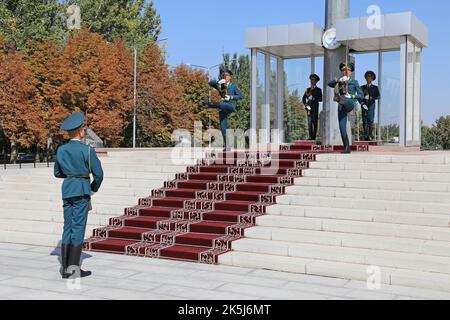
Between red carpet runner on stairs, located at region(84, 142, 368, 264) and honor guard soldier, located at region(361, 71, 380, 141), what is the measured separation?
3.91 meters

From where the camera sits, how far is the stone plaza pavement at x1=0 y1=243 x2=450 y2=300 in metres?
5.47

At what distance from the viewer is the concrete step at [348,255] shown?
620 centimetres

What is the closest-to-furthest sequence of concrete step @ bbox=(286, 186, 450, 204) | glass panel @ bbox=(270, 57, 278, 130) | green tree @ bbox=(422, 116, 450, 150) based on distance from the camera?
1. concrete step @ bbox=(286, 186, 450, 204)
2. glass panel @ bbox=(270, 57, 278, 130)
3. green tree @ bbox=(422, 116, 450, 150)

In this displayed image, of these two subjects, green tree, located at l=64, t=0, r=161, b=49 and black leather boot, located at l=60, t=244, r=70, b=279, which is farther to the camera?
green tree, located at l=64, t=0, r=161, b=49

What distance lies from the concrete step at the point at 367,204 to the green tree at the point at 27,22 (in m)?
32.2

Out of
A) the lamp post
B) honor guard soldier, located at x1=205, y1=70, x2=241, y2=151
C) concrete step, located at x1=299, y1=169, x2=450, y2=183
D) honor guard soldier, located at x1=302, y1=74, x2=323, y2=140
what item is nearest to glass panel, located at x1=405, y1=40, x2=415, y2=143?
the lamp post

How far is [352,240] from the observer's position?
6992mm

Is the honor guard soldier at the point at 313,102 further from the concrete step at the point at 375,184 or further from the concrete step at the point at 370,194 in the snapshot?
the concrete step at the point at 370,194

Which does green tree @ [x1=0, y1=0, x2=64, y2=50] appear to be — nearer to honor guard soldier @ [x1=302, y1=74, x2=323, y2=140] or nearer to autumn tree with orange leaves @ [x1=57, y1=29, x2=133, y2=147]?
autumn tree with orange leaves @ [x1=57, y1=29, x2=133, y2=147]

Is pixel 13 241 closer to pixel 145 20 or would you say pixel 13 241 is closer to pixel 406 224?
pixel 406 224

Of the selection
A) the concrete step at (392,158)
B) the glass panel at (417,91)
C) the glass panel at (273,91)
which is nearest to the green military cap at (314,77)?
the glass panel at (273,91)

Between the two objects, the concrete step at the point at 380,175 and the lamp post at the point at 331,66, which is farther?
the lamp post at the point at 331,66

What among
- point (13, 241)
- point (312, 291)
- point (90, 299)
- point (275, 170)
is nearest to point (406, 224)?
point (312, 291)

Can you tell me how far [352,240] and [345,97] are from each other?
424 cm
